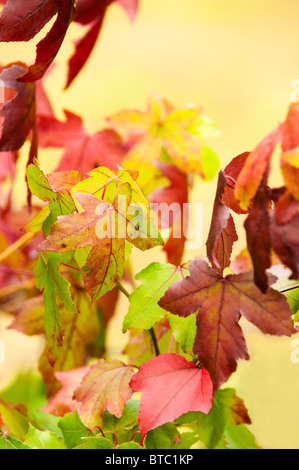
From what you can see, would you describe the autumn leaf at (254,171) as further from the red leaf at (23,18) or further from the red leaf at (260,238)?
the red leaf at (23,18)

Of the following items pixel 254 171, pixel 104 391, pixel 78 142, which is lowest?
pixel 104 391

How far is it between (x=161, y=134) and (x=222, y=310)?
50 centimetres

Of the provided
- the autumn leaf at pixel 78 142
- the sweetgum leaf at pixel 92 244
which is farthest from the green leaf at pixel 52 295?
the autumn leaf at pixel 78 142

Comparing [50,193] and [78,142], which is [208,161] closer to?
[78,142]

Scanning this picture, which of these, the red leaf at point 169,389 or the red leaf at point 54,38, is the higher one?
the red leaf at point 54,38

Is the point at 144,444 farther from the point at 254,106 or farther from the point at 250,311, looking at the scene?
the point at 254,106

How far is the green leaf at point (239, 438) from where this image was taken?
54cm

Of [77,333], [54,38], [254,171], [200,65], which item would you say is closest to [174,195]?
[77,333]

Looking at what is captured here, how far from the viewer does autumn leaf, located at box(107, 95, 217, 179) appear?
30.6 inches

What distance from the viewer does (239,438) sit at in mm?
545

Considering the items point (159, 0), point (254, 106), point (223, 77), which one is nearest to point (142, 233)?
point (254, 106)

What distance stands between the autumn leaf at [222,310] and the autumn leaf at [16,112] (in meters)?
0.26

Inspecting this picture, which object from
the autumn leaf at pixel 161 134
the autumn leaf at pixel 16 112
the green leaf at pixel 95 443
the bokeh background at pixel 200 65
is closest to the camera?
the green leaf at pixel 95 443

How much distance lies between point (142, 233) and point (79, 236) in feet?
0.17
